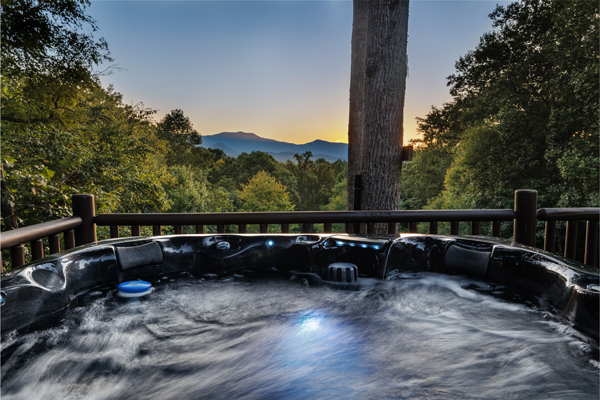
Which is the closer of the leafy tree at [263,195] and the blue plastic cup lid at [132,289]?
the blue plastic cup lid at [132,289]

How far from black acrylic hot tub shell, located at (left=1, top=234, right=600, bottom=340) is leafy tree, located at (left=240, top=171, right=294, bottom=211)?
2139 centimetres

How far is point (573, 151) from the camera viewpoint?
871 centimetres

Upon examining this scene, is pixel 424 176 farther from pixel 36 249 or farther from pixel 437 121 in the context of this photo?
pixel 36 249

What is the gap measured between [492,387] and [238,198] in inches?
947

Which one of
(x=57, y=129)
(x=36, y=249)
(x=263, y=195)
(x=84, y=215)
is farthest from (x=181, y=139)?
(x=36, y=249)

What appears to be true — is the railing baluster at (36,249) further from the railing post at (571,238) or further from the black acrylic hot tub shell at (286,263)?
the railing post at (571,238)

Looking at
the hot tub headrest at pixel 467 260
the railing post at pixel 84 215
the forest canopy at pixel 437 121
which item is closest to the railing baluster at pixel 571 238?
the hot tub headrest at pixel 467 260

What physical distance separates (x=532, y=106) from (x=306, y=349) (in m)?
11.6

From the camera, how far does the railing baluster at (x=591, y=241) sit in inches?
84.7

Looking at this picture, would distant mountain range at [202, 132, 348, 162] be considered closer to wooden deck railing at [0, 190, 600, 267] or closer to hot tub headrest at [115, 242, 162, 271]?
wooden deck railing at [0, 190, 600, 267]

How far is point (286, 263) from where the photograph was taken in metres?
1.77

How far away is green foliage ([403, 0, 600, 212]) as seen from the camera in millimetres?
8547

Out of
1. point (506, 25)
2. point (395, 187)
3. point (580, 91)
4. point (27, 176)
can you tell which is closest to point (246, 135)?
point (506, 25)

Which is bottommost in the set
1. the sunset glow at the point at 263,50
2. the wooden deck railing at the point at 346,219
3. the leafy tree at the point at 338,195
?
the leafy tree at the point at 338,195
